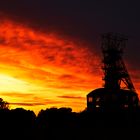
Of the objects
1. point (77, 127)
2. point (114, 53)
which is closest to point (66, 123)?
point (77, 127)

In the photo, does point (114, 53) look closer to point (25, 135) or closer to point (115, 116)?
point (115, 116)

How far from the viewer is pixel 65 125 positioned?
69625 millimetres

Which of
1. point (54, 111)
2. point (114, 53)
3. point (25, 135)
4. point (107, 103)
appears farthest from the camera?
point (114, 53)

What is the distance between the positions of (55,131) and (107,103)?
28564mm

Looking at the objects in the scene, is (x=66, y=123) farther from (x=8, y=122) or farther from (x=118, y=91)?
(x=118, y=91)

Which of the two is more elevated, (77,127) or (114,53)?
(114,53)

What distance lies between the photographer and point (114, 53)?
340ft

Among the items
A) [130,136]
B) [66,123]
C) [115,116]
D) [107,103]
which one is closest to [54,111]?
[66,123]

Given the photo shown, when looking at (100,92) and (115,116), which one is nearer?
(115,116)

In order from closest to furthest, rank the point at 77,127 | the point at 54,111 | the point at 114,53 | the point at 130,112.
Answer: the point at 77,127 → the point at 54,111 → the point at 130,112 → the point at 114,53

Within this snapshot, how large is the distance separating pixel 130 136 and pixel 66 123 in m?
10.3

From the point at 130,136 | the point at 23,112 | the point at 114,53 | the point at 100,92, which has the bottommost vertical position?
the point at 130,136

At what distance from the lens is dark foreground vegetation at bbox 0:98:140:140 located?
65.9 m

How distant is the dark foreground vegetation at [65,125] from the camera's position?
6588cm
